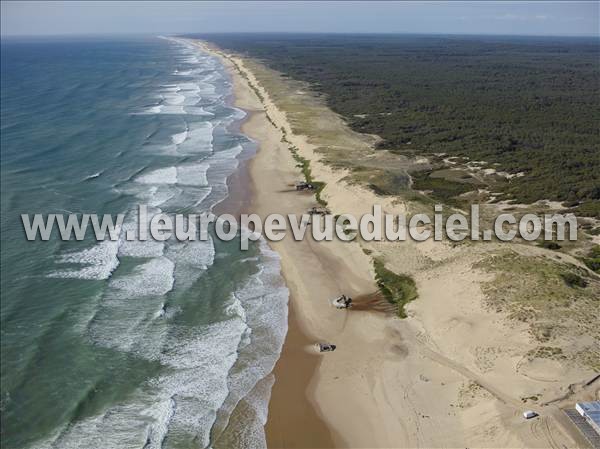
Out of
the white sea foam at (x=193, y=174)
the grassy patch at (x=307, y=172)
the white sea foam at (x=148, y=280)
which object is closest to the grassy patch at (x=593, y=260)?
the grassy patch at (x=307, y=172)

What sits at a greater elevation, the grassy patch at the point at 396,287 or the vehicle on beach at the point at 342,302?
the grassy patch at the point at 396,287

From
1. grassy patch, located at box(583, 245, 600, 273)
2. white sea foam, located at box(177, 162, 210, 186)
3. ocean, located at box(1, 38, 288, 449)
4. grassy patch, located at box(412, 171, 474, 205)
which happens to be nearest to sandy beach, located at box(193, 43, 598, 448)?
grassy patch, located at box(583, 245, 600, 273)

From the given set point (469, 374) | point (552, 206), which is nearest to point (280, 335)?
point (469, 374)

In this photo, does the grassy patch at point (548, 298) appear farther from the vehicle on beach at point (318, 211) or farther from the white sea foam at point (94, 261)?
the white sea foam at point (94, 261)

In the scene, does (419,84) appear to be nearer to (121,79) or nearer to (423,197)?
(121,79)

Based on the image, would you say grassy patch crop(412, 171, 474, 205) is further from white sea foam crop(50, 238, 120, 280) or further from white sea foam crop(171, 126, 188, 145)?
white sea foam crop(171, 126, 188, 145)

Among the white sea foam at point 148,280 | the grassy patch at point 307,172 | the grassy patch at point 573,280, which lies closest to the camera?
the grassy patch at point 573,280
